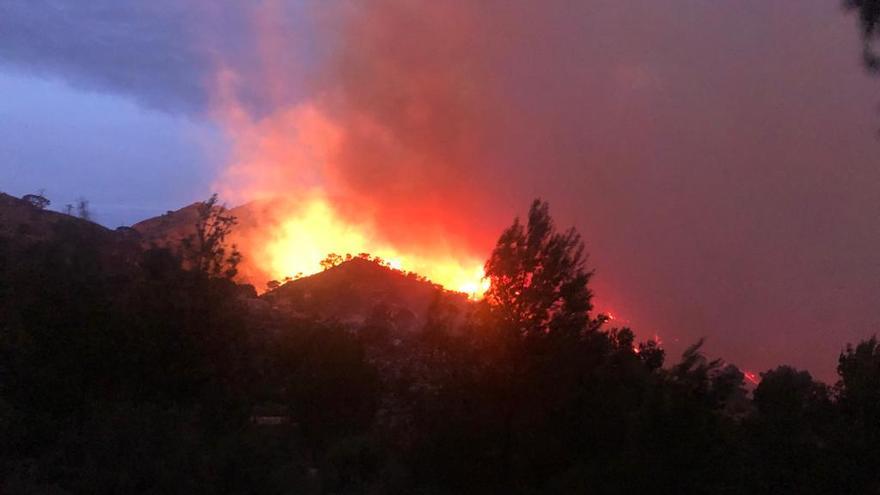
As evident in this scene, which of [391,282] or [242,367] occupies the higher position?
[391,282]

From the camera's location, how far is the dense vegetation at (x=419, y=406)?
11.4 m

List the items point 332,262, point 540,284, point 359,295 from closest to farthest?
1. point 540,284
2. point 359,295
3. point 332,262

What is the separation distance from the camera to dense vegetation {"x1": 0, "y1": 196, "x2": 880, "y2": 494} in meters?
11.4

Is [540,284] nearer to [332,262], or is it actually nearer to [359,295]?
[359,295]

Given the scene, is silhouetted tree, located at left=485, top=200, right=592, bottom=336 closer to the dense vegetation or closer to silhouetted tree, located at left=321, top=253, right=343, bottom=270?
the dense vegetation

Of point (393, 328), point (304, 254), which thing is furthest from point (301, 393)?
point (304, 254)

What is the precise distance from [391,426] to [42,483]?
1056 cm

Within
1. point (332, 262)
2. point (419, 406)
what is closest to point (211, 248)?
point (419, 406)

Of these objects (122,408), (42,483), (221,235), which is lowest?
(42,483)

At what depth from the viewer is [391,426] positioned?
19.8 metres

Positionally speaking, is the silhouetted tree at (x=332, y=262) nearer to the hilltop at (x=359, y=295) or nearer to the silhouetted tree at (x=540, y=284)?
the hilltop at (x=359, y=295)

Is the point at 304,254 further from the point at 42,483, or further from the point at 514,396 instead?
the point at 42,483

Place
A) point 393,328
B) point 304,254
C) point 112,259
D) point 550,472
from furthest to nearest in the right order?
point 304,254, point 393,328, point 112,259, point 550,472

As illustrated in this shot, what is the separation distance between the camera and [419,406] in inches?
688
